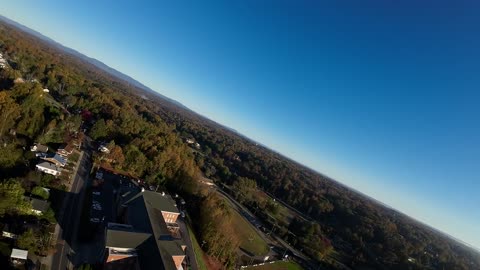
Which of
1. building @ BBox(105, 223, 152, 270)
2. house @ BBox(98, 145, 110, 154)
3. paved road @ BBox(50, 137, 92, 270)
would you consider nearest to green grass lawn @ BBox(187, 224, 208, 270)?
building @ BBox(105, 223, 152, 270)

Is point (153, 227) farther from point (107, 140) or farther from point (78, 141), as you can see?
point (107, 140)

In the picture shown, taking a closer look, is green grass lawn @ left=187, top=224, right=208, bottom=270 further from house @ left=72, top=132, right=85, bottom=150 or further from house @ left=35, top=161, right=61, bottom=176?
house @ left=72, top=132, right=85, bottom=150

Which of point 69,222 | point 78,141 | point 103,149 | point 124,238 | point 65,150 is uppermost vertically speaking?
point 124,238

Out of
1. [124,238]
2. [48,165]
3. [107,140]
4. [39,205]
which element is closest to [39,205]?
[39,205]

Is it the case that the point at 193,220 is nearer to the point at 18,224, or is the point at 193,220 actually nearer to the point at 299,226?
the point at 18,224

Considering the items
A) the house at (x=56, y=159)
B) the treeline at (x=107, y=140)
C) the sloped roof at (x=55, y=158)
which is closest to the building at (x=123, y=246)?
the treeline at (x=107, y=140)

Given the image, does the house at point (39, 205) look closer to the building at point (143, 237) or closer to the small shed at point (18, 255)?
the small shed at point (18, 255)

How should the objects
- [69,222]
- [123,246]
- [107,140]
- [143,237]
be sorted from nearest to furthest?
[123,246]
[143,237]
[69,222]
[107,140]
